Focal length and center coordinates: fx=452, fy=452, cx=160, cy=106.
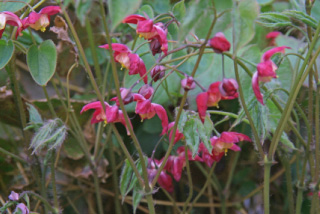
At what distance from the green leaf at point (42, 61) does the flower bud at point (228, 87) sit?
276 mm

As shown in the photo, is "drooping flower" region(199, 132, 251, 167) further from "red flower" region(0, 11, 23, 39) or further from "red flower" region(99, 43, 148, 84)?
"red flower" region(0, 11, 23, 39)

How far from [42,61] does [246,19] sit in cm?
36

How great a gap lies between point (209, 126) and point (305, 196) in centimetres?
48

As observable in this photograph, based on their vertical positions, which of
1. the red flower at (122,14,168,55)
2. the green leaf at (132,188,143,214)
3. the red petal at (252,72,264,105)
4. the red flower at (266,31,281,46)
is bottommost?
the green leaf at (132,188,143,214)

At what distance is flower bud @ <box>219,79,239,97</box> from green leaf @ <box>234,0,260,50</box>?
0.23ft

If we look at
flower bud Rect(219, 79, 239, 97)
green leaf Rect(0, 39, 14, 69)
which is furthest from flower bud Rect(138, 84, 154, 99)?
green leaf Rect(0, 39, 14, 69)

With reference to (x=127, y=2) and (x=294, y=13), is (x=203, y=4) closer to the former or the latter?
(x=127, y=2)

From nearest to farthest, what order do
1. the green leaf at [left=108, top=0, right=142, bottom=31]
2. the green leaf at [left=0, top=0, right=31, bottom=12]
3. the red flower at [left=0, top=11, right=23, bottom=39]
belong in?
the green leaf at [left=108, top=0, right=142, bottom=31] → the red flower at [left=0, top=11, right=23, bottom=39] → the green leaf at [left=0, top=0, right=31, bottom=12]

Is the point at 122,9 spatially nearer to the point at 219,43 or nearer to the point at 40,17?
the point at 219,43

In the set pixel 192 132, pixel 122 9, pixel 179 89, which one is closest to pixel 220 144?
pixel 192 132

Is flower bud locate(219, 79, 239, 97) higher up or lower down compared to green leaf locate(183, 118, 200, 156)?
higher up

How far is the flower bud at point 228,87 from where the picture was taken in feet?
1.65

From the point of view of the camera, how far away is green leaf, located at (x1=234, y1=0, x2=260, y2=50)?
44cm

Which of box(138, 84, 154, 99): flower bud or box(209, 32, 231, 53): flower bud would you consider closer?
box(209, 32, 231, 53): flower bud
